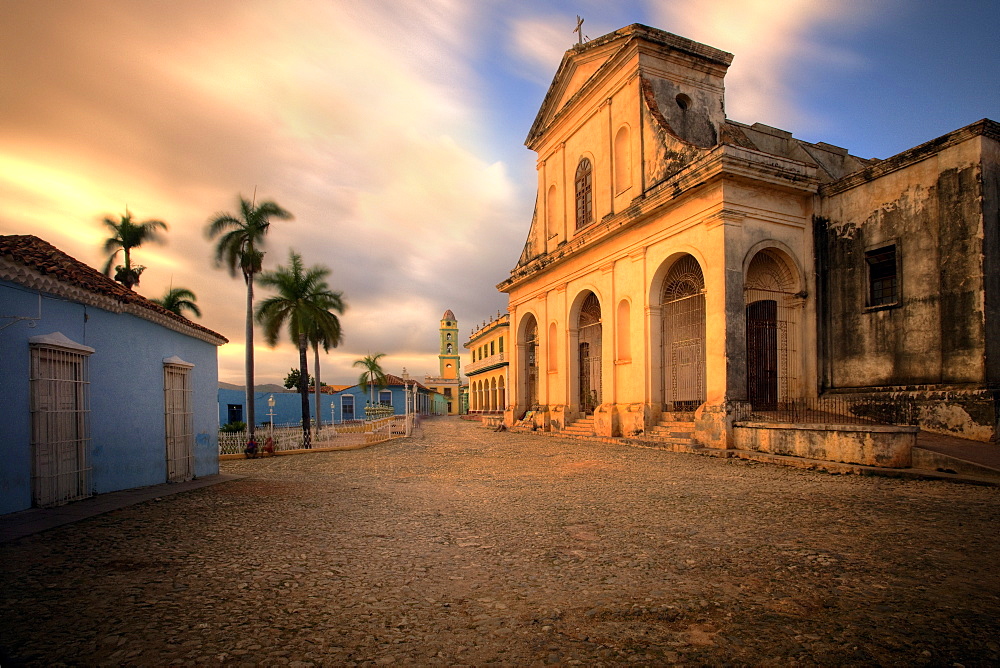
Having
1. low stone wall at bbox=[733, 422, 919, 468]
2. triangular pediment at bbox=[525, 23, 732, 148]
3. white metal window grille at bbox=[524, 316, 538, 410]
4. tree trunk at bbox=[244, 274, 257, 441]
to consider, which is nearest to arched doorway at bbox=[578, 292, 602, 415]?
white metal window grille at bbox=[524, 316, 538, 410]

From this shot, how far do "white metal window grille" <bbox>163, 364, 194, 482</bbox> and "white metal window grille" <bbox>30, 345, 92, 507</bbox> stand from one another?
5.52 ft

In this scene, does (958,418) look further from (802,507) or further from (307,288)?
(307,288)

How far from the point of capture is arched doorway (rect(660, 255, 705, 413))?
1380 cm

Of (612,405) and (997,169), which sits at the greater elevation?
(997,169)

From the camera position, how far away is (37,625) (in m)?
2.90

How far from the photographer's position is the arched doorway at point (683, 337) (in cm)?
1380

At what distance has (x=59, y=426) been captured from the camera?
20.8 ft

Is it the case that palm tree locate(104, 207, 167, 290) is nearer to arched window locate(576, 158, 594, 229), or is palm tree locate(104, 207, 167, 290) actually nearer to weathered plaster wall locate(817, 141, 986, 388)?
arched window locate(576, 158, 594, 229)

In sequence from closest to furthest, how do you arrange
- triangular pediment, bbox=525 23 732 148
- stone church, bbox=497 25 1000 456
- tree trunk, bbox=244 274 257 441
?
stone church, bbox=497 25 1000 456 → triangular pediment, bbox=525 23 732 148 → tree trunk, bbox=244 274 257 441

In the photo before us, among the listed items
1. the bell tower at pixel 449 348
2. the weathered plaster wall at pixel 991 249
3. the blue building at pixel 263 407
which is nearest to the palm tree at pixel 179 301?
the blue building at pixel 263 407

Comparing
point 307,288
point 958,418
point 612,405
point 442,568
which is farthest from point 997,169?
point 307,288

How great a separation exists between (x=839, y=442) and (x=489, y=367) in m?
35.2

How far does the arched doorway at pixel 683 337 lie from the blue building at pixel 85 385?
10678 mm

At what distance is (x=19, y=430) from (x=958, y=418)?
43.3 ft
